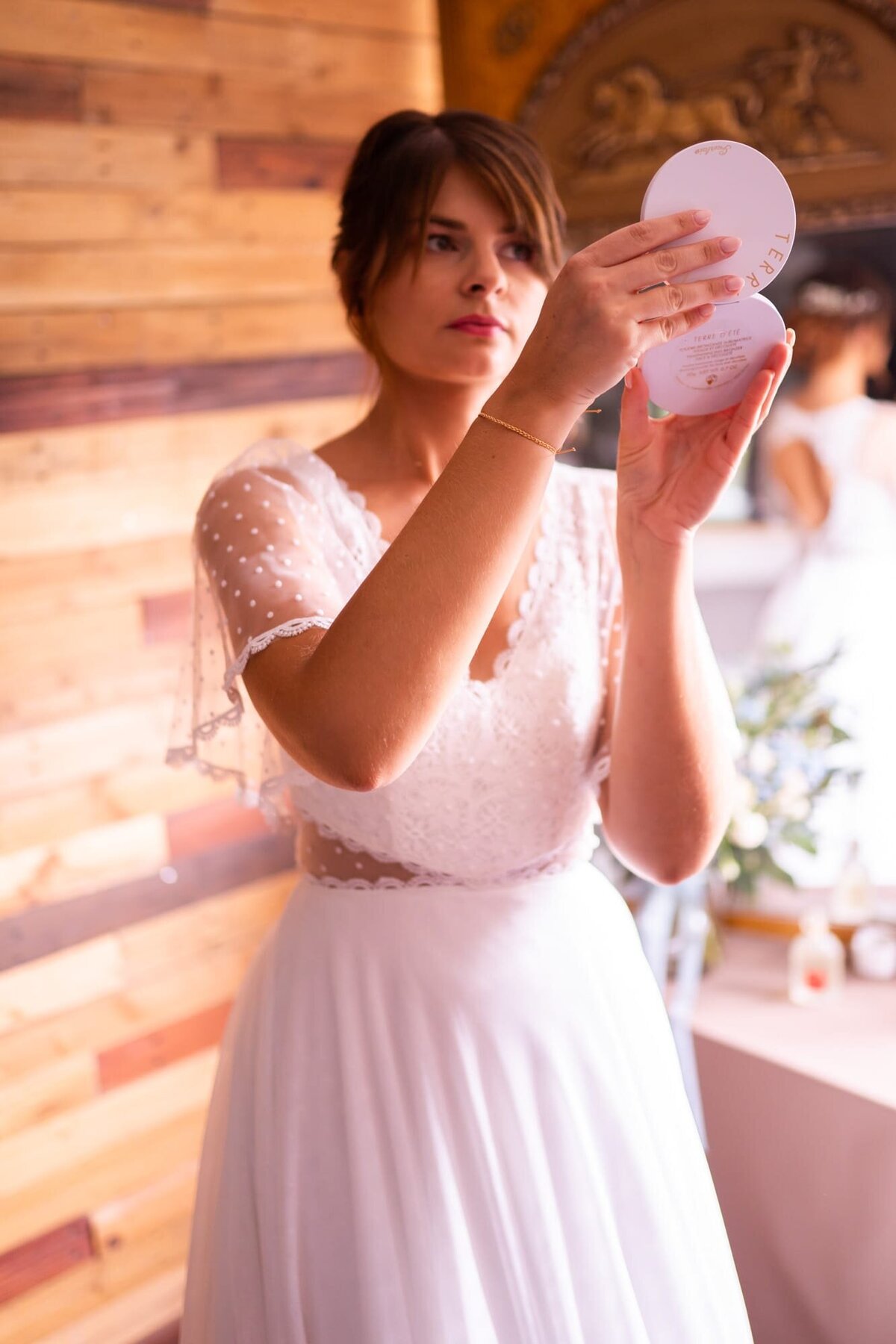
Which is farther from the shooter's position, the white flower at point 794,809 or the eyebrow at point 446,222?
the white flower at point 794,809

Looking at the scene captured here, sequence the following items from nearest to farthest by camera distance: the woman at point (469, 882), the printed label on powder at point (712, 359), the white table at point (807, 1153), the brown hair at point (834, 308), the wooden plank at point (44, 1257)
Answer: the printed label on powder at point (712, 359) < the woman at point (469, 882) < the white table at point (807, 1153) < the brown hair at point (834, 308) < the wooden plank at point (44, 1257)

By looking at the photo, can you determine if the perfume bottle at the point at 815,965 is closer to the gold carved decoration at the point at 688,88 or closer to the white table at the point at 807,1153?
the white table at the point at 807,1153

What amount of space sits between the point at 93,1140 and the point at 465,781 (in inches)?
51.9

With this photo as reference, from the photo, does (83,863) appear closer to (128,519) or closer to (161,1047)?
(161,1047)

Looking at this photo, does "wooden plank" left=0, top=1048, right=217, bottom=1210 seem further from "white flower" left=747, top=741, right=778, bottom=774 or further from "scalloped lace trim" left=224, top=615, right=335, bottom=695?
"scalloped lace trim" left=224, top=615, right=335, bottom=695

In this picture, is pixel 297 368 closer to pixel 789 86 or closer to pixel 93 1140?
pixel 789 86

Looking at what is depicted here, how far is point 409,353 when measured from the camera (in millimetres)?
1168

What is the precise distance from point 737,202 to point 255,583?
0.47 metres

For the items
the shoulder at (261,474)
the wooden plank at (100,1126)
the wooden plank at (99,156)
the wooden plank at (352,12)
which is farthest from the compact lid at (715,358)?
the wooden plank at (100,1126)

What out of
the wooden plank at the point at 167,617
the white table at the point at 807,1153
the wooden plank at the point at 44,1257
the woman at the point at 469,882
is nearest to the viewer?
the woman at the point at 469,882

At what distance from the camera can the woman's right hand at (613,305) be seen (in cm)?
81

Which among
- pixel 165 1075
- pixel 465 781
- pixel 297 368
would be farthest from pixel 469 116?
pixel 165 1075

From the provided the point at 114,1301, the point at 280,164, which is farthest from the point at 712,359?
the point at 114,1301

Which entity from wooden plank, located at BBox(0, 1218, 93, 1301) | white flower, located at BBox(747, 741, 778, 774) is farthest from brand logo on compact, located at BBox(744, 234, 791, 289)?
wooden plank, located at BBox(0, 1218, 93, 1301)
